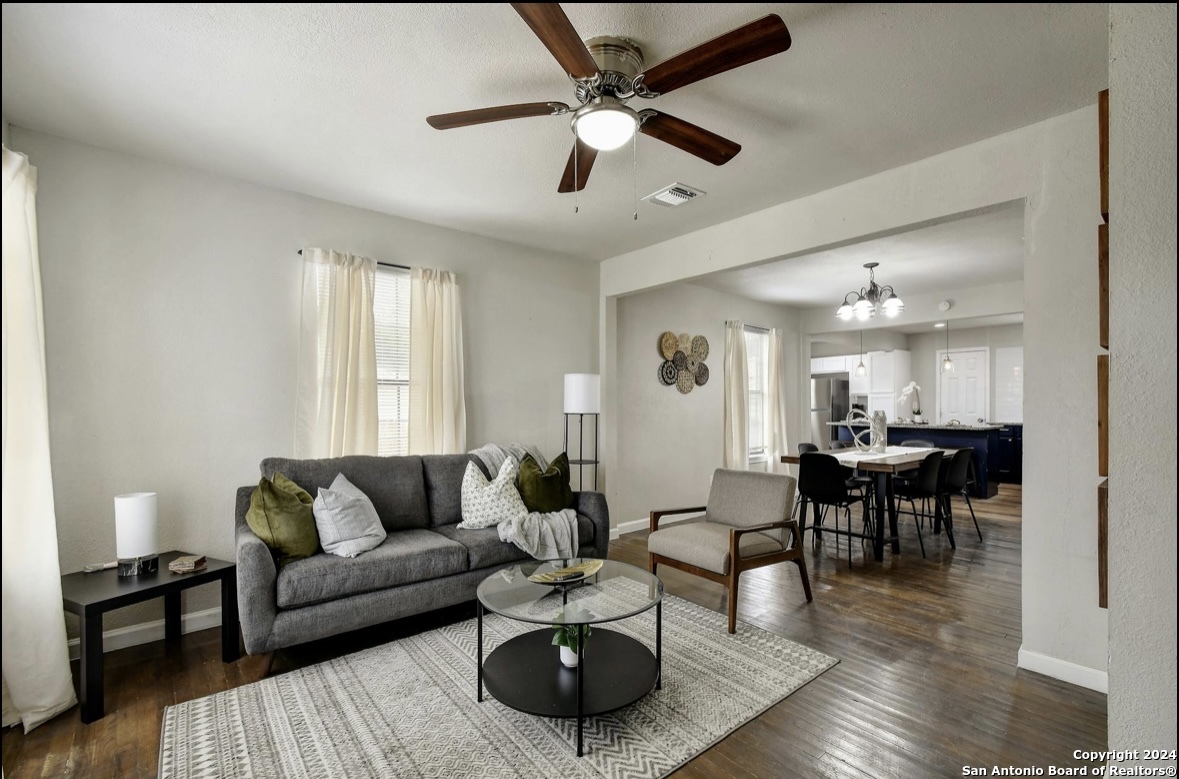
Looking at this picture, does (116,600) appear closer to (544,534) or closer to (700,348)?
(544,534)

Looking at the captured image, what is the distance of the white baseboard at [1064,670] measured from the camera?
244 cm

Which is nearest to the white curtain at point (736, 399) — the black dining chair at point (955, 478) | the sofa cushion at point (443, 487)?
the black dining chair at point (955, 478)

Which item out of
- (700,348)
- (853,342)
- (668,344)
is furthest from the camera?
(853,342)

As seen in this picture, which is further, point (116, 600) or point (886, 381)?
point (886, 381)

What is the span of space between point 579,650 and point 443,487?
6.39 ft

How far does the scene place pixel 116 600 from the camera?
2352 millimetres

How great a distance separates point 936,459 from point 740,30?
4370 millimetres

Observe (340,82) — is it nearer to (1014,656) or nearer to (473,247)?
(473,247)

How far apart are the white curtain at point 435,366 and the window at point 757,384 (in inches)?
165

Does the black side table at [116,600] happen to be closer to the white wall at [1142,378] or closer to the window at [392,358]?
the window at [392,358]

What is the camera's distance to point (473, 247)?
445cm

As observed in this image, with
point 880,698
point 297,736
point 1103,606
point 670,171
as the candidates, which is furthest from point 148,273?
point 1103,606

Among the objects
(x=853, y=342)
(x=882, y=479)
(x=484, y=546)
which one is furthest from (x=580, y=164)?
(x=853, y=342)

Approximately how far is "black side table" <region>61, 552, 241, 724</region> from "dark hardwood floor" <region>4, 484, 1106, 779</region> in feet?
0.36
